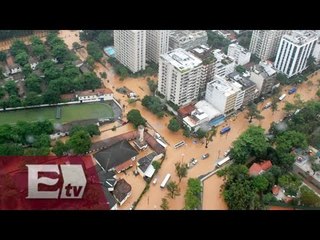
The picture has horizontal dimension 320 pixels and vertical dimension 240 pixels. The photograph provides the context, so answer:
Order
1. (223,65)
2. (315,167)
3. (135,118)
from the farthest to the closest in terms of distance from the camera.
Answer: (223,65)
(135,118)
(315,167)

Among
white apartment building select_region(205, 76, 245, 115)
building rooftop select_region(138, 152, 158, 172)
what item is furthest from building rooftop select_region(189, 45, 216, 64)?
building rooftop select_region(138, 152, 158, 172)

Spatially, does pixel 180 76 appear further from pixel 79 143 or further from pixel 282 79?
pixel 282 79

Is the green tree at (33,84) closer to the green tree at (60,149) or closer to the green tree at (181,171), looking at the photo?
the green tree at (60,149)

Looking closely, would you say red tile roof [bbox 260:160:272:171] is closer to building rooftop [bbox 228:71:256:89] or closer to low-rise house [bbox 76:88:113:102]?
building rooftop [bbox 228:71:256:89]

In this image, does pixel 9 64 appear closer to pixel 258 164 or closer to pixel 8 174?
pixel 8 174

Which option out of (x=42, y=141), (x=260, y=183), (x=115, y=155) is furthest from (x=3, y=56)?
(x=260, y=183)

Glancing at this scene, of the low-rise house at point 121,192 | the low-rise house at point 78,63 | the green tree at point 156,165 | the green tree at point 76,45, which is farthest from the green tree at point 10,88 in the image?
the green tree at point 156,165

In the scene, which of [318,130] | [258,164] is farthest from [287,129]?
[258,164]

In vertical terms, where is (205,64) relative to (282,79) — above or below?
above
